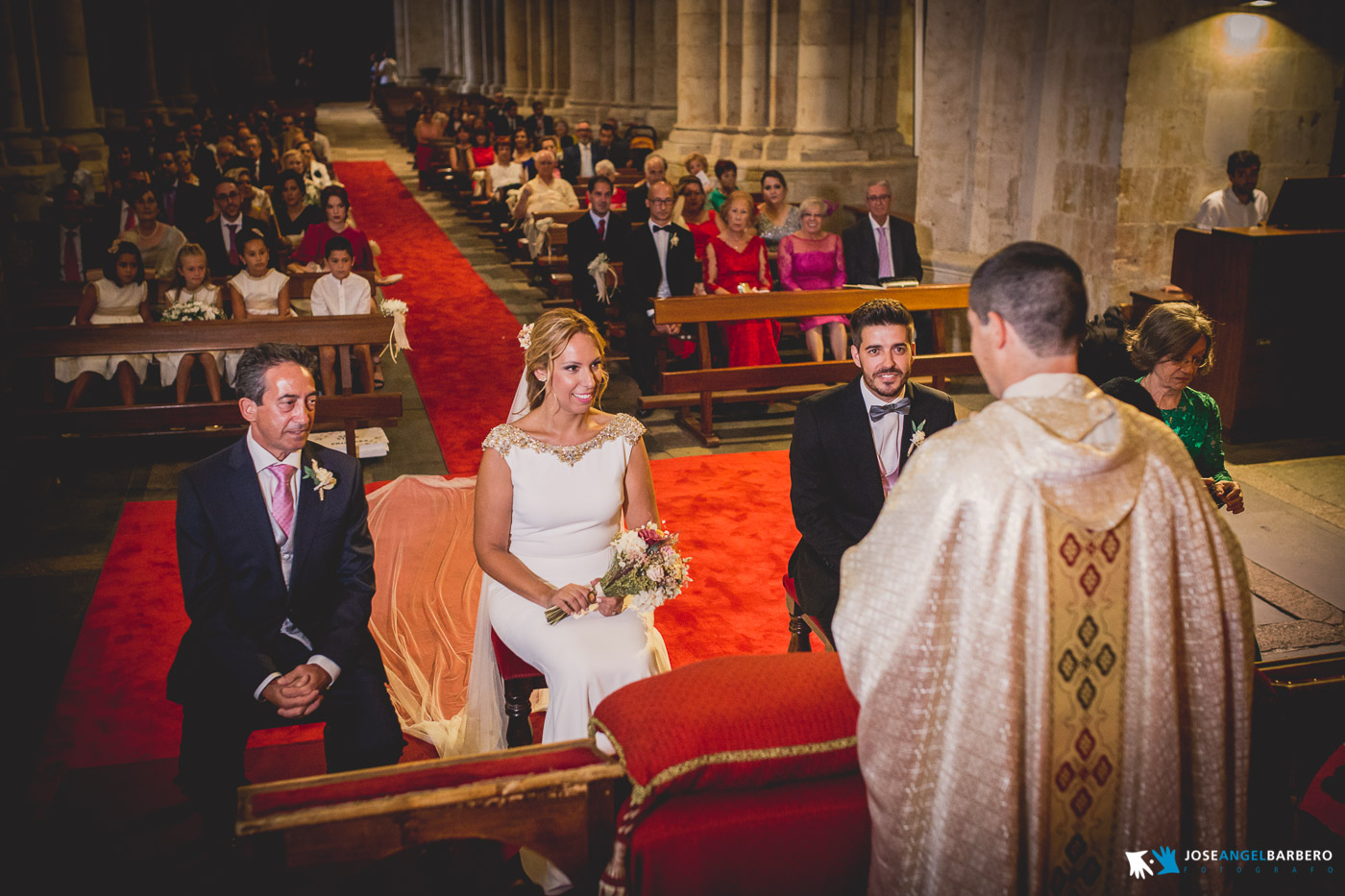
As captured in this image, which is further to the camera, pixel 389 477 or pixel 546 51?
pixel 546 51

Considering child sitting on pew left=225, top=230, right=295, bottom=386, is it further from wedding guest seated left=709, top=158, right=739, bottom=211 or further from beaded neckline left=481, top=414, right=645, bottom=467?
wedding guest seated left=709, top=158, right=739, bottom=211

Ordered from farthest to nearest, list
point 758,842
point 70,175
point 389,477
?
point 70,175
point 389,477
point 758,842

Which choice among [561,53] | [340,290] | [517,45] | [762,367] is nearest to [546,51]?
[561,53]

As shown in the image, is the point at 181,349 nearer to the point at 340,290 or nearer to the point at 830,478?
the point at 340,290

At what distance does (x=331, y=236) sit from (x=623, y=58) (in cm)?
1296

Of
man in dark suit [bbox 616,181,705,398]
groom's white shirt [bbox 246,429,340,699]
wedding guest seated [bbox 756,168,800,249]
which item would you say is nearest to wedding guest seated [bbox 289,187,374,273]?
man in dark suit [bbox 616,181,705,398]

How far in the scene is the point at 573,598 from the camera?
122 inches

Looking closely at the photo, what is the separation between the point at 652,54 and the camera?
795 inches

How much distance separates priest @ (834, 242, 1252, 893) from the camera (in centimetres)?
175

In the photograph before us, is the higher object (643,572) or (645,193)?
(645,193)

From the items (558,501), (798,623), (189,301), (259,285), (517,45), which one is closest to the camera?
(558,501)

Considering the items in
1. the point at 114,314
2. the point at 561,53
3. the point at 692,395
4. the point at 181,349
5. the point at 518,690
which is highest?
the point at 561,53

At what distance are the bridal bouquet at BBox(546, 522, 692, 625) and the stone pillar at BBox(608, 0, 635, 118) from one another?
59.2ft

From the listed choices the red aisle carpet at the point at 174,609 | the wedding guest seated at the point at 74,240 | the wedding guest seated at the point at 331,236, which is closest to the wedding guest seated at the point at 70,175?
the wedding guest seated at the point at 74,240
